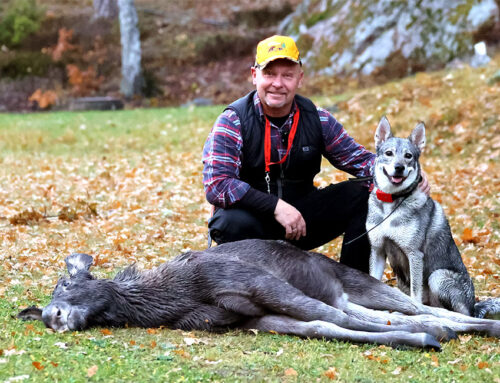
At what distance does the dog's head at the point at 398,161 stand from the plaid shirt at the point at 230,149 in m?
0.56

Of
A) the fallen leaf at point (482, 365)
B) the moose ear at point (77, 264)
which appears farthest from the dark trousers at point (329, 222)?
the fallen leaf at point (482, 365)

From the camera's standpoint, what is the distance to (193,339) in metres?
4.57

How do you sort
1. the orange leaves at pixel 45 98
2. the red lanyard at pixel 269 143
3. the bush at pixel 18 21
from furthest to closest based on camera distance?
1. the bush at pixel 18 21
2. the orange leaves at pixel 45 98
3. the red lanyard at pixel 269 143

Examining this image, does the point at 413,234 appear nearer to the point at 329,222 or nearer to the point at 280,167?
the point at 329,222

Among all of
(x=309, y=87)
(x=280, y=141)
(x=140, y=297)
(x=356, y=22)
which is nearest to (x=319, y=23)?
(x=356, y=22)

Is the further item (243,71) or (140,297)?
(243,71)

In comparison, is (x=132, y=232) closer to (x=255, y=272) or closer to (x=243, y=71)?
(x=255, y=272)

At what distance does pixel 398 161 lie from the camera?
5.37 m

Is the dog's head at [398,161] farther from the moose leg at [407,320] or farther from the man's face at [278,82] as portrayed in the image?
the moose leg at [407,320]

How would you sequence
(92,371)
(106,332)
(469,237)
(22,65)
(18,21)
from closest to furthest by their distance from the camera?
1. (92,371)
2. (106,332)
3. (469,237)
4. (22,65)
5. (18,21)

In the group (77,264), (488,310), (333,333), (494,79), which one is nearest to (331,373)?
(333,333)

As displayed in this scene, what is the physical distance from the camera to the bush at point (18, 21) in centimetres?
2742

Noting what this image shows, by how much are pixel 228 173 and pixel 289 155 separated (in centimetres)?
57

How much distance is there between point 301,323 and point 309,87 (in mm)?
17616
